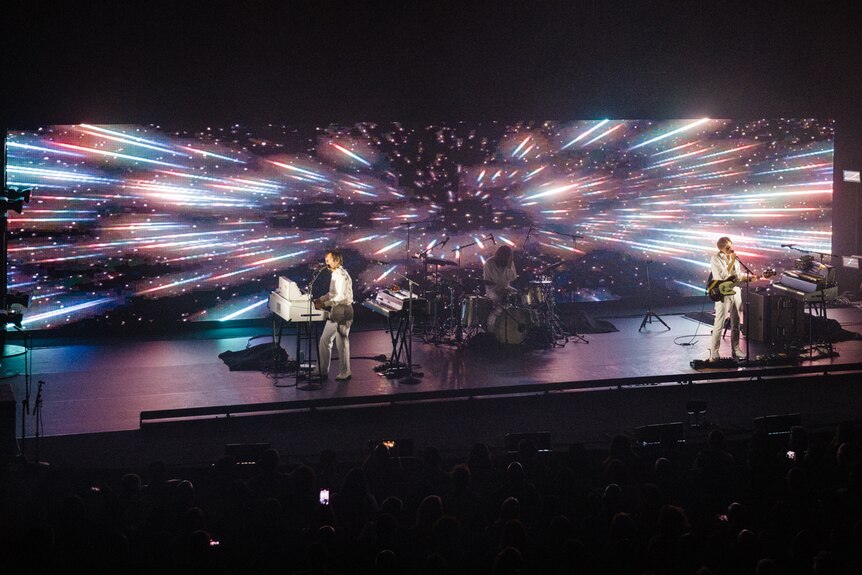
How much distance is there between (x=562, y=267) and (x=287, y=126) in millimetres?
4655

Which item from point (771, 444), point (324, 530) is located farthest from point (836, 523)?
point (324, 530)

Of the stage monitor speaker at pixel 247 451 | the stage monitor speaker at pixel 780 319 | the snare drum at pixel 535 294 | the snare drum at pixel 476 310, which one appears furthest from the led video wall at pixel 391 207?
the stage monitor speaker at pixel 247 451

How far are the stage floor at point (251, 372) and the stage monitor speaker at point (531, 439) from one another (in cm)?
203

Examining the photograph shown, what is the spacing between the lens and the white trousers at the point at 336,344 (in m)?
10.2

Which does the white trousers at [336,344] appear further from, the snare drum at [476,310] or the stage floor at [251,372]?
the snare drum at [476,310]

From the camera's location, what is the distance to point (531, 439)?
7.90m

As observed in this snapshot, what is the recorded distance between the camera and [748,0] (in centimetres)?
1449

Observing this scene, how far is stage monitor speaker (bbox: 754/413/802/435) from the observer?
8453mm

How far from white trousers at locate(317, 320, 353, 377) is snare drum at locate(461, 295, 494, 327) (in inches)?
94.0

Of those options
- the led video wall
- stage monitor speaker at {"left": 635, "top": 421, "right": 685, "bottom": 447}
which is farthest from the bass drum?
stage monitor speaker at {"left": 635, "top": 421, "right": 685, "bottom": 447}

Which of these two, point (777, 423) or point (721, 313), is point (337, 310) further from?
point (777, 423)

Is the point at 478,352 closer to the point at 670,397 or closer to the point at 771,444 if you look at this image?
the point at 670,397

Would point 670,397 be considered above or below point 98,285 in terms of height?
below

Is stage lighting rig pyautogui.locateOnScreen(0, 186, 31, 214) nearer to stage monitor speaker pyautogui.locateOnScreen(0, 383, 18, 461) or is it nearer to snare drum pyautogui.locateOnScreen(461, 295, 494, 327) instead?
stage monitor speaker pyautogui.locateOnScreen(0, 383, 18, 461)
